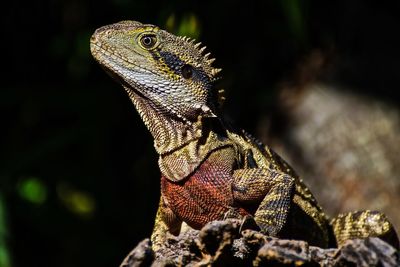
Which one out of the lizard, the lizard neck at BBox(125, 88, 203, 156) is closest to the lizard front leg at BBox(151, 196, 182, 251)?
the lizard

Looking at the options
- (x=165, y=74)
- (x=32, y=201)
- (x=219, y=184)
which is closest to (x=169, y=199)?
(x=219, y=184)

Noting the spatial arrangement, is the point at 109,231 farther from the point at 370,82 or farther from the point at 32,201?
the point at 370,82

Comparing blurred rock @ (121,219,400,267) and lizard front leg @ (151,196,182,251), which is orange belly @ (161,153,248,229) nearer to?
lizard front leg @ (151,196,182,251)

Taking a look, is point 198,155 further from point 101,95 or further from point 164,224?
point 101,95

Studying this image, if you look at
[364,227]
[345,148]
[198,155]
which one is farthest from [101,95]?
[364,227]

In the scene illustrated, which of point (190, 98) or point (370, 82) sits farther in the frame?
point (370, 82)
